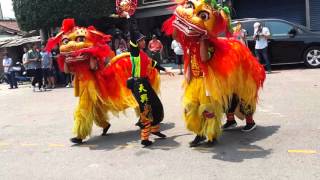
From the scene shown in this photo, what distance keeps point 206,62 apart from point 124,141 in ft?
6.78

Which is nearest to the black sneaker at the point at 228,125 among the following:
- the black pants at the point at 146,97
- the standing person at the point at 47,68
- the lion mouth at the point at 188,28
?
the black pants at the point at 146,97

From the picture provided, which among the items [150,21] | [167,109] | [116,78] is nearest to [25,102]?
[167,109]

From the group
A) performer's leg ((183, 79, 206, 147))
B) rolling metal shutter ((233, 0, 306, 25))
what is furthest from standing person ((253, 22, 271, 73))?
performer's leg ((183, 79, 206, 147))

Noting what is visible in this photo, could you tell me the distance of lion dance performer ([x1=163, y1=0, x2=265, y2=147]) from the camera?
5.69 m

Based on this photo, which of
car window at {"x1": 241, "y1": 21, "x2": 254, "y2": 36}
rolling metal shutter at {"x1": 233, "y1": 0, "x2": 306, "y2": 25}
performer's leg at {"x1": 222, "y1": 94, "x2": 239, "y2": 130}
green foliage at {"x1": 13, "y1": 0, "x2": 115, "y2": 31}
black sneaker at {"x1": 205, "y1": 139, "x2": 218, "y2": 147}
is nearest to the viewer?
black sneaker at {"x1": 205, "y1": 139, "x2": 218, "y2": 147}

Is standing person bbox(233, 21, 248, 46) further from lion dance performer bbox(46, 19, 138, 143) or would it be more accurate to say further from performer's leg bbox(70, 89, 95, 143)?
performer's leg bbox(70, 89, 95, 143)

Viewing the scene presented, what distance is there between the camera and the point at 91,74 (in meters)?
7.18

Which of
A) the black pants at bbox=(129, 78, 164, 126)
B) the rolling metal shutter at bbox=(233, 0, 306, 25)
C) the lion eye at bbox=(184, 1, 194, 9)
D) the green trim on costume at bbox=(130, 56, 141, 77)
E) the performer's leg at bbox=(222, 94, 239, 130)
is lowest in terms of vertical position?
the performer's leg at bbox=(222, 94, 239, 130)

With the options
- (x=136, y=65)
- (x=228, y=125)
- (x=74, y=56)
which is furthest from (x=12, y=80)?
(x=228, y=125)

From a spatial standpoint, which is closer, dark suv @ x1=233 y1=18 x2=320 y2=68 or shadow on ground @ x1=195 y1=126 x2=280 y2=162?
shadow on ground @ x1=195 y1=126 x2=280 y2=162

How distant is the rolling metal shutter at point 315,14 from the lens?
62.4 ft

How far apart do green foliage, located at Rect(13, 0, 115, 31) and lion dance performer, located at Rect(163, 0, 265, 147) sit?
41.1 feet

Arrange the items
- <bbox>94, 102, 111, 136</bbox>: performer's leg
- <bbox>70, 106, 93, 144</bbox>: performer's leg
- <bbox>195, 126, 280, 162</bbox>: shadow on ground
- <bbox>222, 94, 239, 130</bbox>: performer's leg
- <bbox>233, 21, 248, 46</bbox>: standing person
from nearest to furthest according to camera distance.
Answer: <bbox>195, 126, 280, 162</bbox>: shadow on ground
<bbox>222, 94, 239, 130</bbox>: performer's leg
<bbox>70, 106, 93, 144</bbox>: performer's leg
<bbox>94, 102, 111, 136</bbox>: performer's leg
<bbox>233, 21, 248, 46</bbox>: standing person

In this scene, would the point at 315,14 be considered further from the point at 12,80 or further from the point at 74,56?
the point at 74,56
